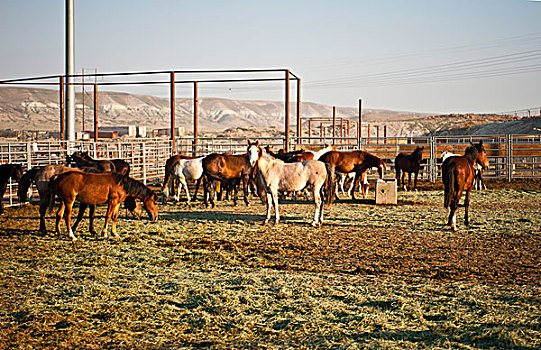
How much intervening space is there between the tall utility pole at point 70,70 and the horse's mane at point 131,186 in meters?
14.5

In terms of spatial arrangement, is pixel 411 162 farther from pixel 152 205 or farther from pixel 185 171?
pixel 152 205

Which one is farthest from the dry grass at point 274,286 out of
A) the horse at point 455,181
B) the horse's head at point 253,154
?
the horse's head at point 253,154

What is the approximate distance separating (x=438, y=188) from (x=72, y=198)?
13304 millimetres

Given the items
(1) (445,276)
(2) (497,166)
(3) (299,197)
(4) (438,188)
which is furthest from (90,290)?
(2) (497,166)

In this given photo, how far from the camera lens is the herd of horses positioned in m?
10.1

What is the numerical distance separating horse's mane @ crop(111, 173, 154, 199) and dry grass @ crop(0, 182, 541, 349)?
2.36 ft

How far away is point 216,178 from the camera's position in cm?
1499

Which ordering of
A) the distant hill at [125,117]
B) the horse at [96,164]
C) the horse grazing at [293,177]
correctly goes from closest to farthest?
the horse grazing at [293,177]
the horse at [96,164]
the distant hill at [125,117]

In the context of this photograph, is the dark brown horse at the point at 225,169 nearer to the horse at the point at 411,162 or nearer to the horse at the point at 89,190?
the horse at the point at 89,190

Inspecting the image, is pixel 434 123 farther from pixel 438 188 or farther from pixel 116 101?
pixel 116 101

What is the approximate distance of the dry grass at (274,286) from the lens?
5238 mm

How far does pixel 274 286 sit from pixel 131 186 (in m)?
4.67

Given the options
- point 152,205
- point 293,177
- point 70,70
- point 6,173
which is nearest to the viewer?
point 152,205

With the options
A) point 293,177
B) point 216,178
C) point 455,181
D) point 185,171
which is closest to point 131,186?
point 293,177
